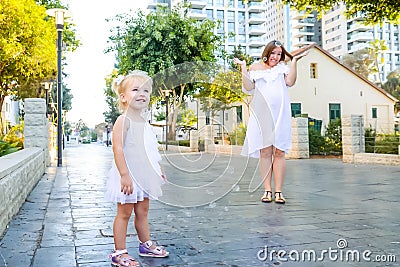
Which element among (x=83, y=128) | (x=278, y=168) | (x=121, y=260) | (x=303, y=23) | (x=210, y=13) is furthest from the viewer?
(x=83, y=128)

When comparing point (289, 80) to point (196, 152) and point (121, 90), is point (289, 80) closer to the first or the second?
point (196, 152)

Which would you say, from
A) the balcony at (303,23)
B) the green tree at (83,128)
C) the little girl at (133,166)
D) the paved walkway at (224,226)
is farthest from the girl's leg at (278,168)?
the green tree at (83,128)

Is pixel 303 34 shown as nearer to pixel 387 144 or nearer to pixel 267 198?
pixel 387 144

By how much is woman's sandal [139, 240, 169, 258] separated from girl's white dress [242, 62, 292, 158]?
221 cm

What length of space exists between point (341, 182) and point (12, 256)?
5.55 meters

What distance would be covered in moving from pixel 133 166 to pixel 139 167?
38mm

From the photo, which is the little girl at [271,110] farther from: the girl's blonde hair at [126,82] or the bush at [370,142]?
the bush at [370,142]

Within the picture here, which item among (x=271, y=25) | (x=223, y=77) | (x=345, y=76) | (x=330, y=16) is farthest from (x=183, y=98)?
(x=271, y=25)

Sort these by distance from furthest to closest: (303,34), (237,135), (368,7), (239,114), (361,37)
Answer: (303,34) < (361,37) < (368,7) < (237,135) < (239,114)

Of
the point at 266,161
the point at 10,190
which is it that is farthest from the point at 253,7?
the point at 10,190

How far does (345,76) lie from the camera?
30.5 metres

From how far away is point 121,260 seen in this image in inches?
101

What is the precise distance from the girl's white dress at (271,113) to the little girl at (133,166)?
2105mm

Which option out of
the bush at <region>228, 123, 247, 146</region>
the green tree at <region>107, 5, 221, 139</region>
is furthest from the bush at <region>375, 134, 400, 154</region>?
the bush at <region>228, 123, 247, 146</region>
